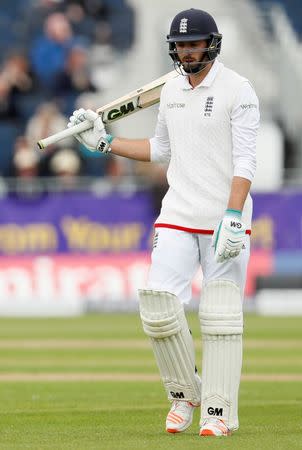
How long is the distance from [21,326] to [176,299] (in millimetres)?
9320

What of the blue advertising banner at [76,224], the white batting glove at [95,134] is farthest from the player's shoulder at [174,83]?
the blue advertising banner at [76,224]

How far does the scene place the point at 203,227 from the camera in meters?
5.94

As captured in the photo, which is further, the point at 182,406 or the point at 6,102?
the point at 6,102

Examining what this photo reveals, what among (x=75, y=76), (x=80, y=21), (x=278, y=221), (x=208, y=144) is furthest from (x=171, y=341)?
(x=80, y=21)

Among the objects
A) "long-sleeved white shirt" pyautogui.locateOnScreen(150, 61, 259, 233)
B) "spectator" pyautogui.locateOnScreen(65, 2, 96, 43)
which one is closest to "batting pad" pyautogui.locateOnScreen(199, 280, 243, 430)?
"long-sleeved white shirt" pyautogui.locateOnScreen(150, 61, 259, 233)

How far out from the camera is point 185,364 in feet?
19.6

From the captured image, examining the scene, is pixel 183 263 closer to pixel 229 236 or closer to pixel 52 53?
pixel 229 236

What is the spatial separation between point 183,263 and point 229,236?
1.09ft

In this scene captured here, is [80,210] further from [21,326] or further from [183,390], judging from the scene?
[183,390]

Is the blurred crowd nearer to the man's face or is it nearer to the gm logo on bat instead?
the gm logo on bat

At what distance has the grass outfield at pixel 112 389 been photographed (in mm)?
5793

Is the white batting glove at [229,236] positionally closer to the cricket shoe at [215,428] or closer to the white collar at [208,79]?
the white collar at [208,79]

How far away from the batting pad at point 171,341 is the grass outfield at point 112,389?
0.21 m

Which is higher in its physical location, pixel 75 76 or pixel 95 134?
pixel 75 76
